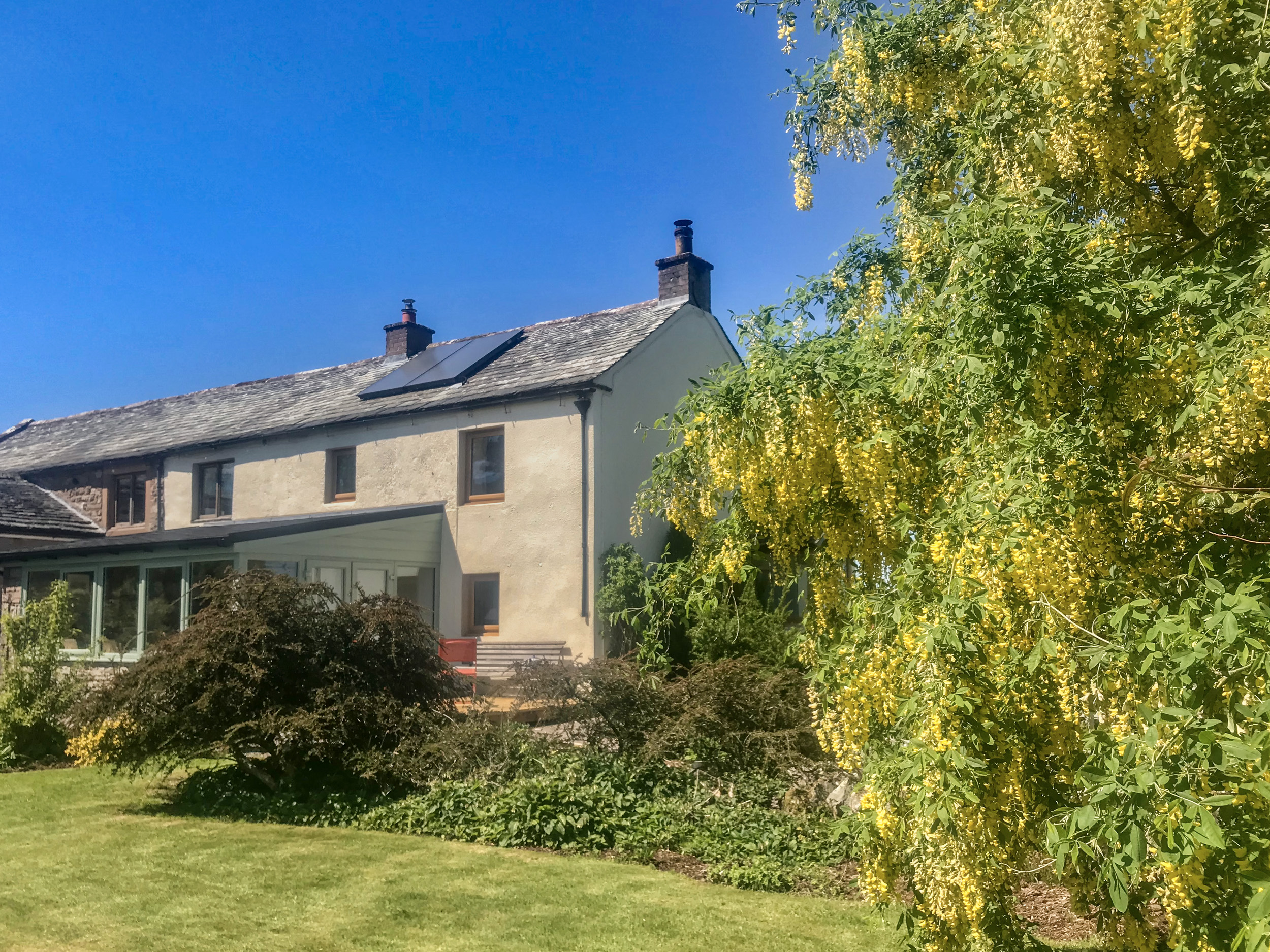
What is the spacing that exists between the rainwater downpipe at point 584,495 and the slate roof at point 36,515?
45.1 ft

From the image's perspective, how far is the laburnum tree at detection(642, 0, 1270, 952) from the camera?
3258 millimetres

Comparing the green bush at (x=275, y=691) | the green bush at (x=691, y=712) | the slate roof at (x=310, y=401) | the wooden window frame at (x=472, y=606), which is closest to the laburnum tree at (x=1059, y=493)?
the green bush at (x=691, y=712)

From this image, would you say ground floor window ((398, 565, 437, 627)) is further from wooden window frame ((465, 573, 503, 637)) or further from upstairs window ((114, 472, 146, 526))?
upstairs window ((114, 472, 146, 526))

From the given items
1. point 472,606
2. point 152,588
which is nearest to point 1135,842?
point 472,606

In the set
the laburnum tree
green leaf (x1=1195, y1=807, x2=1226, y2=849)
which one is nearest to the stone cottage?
the laburnum tree

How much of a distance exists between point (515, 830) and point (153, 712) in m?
3.93

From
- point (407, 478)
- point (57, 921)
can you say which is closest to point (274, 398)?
point (407, 478)

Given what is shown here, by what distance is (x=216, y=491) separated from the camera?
22094 mm

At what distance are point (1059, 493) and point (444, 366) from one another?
18.0 meters

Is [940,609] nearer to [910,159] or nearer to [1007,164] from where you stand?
[1007,164]

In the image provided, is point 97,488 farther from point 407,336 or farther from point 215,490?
point 407,336

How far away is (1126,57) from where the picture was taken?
5113 millimetres

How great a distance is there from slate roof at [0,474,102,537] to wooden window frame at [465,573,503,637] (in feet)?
36.0

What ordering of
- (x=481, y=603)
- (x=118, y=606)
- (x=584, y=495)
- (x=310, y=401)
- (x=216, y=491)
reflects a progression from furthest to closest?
(x=310, y=401) < (x=216, y=491) < (x=481, y=603) < (x=118, y=606) < (x=584, y=495)
